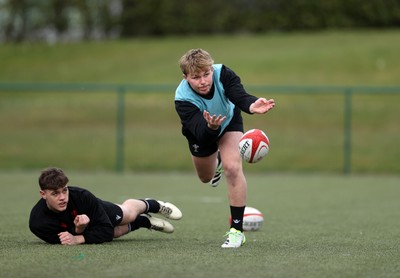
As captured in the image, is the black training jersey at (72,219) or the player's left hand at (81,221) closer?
the player's left hand at (81,221)

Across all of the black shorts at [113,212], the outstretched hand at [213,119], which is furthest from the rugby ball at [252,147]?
the black shorts at [113,212]

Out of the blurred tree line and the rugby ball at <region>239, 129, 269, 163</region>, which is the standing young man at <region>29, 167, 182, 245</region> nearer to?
the rugby ball at <region>239, 129, 269, 163</region>

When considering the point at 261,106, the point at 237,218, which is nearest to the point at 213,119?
the point at 261,106

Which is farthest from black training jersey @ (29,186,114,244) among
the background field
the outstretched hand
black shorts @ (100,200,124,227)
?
the background field

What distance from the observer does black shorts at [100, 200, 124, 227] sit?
287 inches

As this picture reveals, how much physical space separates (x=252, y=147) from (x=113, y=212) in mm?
1380

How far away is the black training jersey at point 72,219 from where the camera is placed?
23.0ft

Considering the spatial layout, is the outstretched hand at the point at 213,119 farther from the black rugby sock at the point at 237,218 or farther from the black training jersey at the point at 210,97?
the black rugby sock at the point at 237,218

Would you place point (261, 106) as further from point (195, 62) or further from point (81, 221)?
point (81, 221)

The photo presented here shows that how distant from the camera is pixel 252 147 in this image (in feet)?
22.6

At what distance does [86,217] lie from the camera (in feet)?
22.6

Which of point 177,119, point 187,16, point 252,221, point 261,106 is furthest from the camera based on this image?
point 187,16

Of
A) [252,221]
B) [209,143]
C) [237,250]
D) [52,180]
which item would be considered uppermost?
[209,143]

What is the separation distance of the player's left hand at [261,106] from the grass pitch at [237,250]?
113cm
